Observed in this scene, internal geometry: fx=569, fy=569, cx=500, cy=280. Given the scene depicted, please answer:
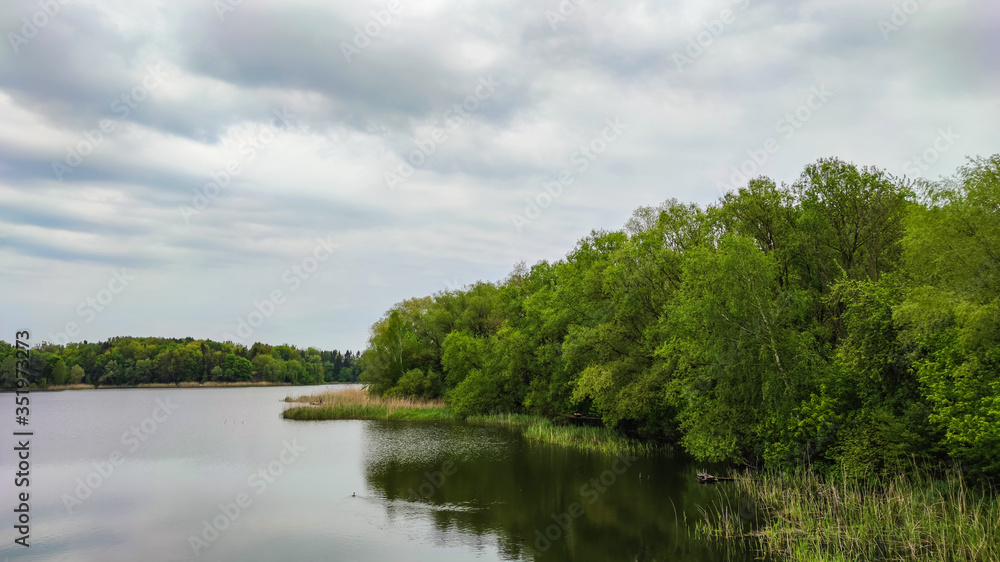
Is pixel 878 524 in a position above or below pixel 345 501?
above

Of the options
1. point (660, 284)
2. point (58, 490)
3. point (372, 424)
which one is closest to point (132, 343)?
point (372, 424)

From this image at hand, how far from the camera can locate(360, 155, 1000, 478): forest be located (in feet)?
60.6

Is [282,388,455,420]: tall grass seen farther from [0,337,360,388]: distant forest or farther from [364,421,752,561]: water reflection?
[0,337,360,388]: distant forest

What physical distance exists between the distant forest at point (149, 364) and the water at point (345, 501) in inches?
3904

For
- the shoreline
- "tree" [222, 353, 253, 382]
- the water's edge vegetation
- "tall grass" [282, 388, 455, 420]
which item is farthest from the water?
"tree" [222, 353, 253, 382]

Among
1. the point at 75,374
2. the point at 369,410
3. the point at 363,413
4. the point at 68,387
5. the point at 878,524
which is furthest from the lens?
the point at 68,387

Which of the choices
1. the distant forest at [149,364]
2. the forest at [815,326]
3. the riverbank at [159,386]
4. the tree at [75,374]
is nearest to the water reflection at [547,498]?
the forest at [815,326]

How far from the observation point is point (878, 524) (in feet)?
56.5

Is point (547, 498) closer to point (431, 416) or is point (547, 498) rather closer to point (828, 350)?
point (828, 350)

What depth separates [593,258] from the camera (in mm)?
49781

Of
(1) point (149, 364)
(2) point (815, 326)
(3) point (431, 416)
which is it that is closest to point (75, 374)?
(1) point (149, 364)

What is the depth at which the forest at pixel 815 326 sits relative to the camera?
727 inches

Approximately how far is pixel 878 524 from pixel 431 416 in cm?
5197

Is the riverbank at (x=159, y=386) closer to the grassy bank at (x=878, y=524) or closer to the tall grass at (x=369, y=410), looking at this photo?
the tall grass at (x=369, y=410)
